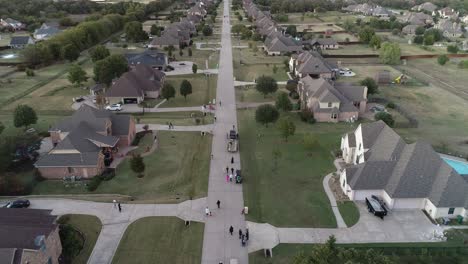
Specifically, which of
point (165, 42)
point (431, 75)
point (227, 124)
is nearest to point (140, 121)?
point (227, 124)

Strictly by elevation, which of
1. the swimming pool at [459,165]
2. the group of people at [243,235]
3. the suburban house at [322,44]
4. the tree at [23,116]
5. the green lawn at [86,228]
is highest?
the suburban house at [322,44]

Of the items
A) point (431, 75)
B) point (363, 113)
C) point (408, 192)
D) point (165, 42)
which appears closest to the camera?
point (408, 192)

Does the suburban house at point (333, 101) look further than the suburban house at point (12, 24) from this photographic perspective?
No

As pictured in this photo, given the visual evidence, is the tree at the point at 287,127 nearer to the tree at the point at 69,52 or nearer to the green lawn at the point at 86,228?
the green lawn at the point at 86,228

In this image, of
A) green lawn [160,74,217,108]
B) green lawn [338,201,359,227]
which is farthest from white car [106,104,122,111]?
green lawn [338,201,359,227]

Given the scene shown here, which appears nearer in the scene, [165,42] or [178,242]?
[178,242]

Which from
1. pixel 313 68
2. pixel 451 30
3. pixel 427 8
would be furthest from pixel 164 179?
pixel 427 8

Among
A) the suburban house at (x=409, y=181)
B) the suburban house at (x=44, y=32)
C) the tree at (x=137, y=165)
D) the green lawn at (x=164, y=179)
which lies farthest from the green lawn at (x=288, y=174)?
the suburban house at (x=44, y=32)

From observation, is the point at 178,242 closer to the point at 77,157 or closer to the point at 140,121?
the point at 77,157

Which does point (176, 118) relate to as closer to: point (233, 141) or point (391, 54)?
point (233, 141)
